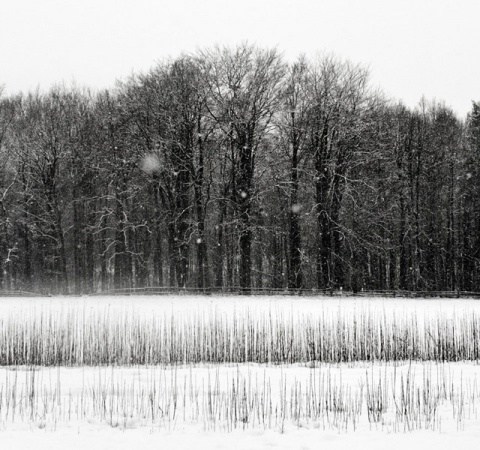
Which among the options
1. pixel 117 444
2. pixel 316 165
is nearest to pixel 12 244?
pixel 316 165

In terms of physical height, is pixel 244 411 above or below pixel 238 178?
below

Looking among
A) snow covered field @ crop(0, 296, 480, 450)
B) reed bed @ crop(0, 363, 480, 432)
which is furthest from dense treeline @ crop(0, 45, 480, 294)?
reed bed @ crop(0, 363, 480, 432)

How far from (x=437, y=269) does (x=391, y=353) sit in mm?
28994

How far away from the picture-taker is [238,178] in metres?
33.1

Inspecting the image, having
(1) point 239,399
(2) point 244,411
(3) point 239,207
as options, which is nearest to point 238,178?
(3) point 239,207

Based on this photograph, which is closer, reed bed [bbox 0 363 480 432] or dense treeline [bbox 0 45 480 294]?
reed bed [bbox 0 363 480 432]

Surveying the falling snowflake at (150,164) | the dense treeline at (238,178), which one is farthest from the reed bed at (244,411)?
the falling snowflake at (150,164)

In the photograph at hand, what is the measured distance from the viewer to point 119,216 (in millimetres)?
37281

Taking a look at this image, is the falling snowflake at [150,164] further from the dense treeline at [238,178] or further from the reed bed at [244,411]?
the reed bed at [244,411]

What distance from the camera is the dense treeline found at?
1284 inches

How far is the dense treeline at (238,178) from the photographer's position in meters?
32.6

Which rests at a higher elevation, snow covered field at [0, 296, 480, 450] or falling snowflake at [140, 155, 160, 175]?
falling snowflake at [140, 155, 160, 175]

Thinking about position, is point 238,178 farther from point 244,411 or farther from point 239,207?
point 244,411

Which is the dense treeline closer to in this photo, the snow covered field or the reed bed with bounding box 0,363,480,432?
the snow covered field
